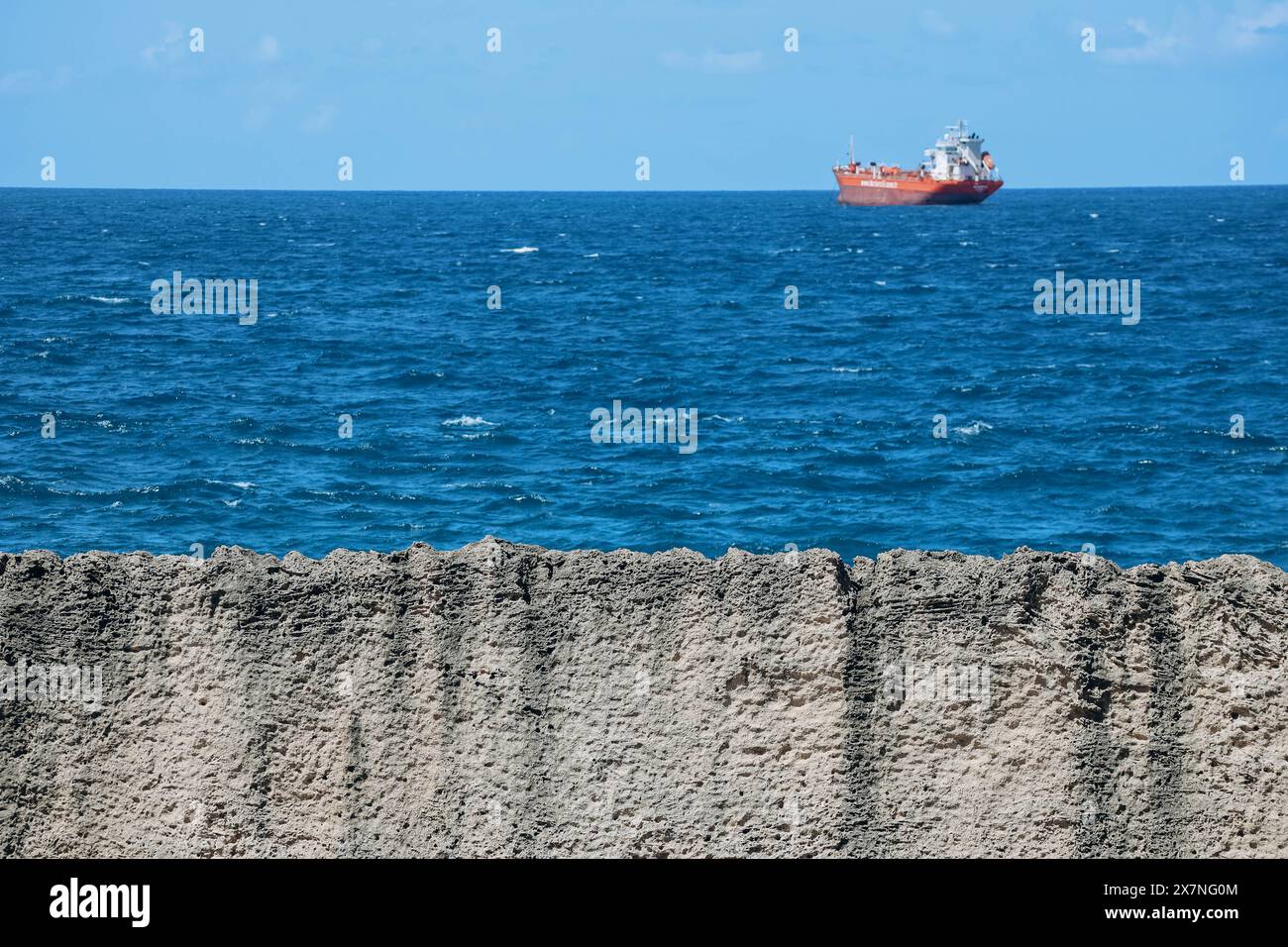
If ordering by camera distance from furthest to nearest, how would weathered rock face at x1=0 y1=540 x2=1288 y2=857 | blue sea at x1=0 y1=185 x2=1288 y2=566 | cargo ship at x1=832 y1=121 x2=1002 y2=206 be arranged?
1. cargo ship at x1=832 y1=121 x2=1002 y2=206
2. blue sea at x1=0 y1=185 x2=1288 y2=566
3. weathered rock face at x1=0 y1=540 x2=1288 y2=857

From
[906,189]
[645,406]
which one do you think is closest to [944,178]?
[906,189]

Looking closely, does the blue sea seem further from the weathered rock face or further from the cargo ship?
the cargo ship

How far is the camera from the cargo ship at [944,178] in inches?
5300

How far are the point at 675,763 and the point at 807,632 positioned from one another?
67cm

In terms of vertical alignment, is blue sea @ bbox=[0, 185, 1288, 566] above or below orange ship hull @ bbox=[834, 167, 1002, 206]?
below

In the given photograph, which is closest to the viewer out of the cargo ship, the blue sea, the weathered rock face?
the weathered rock face

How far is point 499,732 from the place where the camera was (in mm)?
4852

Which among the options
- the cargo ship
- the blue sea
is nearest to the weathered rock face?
the blue sea

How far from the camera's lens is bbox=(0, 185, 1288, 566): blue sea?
2900 centimetres

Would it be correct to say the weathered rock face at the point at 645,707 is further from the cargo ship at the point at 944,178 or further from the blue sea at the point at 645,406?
the cargo ship at the point at 944,178

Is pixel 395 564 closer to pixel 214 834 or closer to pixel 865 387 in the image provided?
pixel 214 834

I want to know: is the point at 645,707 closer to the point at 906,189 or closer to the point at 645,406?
the point at 645,406

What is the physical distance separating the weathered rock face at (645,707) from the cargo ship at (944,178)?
134m

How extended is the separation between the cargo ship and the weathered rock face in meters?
134
